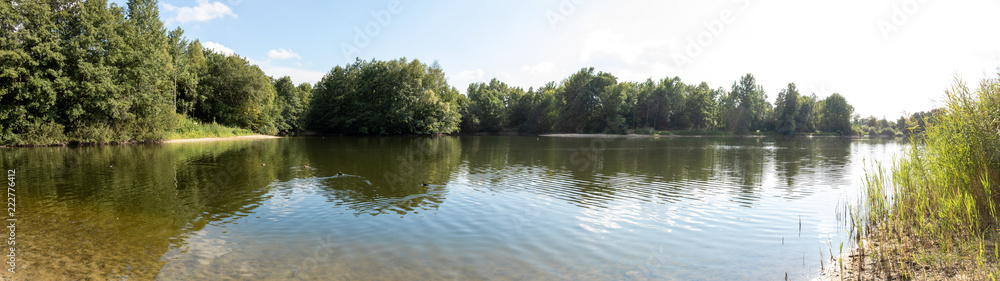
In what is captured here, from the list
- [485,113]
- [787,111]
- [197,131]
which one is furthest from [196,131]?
[787,111]

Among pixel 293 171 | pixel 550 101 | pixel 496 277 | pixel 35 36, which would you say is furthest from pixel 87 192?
pixel 550 101

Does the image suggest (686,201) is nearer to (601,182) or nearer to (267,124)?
(601,182)

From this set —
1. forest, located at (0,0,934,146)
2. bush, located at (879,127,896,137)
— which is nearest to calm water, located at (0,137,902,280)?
forest, located at (0,0,934,146)

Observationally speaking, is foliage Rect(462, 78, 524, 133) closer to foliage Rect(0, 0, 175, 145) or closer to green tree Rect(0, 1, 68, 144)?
foliage Rect(0, 0, 175, 145)

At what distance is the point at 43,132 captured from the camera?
37.6 m

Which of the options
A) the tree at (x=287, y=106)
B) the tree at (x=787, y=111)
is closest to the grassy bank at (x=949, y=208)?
the tree at (x=287, y=106)

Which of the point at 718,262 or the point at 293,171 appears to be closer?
the point at 718,262

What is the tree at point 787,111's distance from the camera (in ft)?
361

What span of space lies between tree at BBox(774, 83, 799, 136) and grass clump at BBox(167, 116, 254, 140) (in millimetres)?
117214

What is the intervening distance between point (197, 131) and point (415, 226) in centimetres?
5635

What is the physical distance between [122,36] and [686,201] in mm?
53106

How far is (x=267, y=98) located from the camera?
7162 cm

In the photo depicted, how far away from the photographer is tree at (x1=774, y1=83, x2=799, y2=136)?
109956 millimetres

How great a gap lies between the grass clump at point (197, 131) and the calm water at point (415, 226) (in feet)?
113
